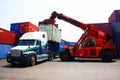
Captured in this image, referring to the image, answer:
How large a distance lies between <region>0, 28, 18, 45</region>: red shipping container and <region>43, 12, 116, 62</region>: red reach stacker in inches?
215

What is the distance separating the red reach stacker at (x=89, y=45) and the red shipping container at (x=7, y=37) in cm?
546

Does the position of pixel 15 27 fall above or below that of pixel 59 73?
above

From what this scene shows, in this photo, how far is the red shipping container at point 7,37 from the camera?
2086 centimetres

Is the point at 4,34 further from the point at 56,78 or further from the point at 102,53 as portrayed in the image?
the point at 56,78

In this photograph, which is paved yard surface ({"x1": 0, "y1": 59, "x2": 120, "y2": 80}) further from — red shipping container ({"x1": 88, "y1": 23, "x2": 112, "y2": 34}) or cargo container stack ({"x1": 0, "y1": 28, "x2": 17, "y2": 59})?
red shipping container ({"x1": 88, "y1": 23, "x2": 112, "y2": 34})

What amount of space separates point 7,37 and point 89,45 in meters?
10.5

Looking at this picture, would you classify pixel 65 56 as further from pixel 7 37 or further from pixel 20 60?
pixel 7 37

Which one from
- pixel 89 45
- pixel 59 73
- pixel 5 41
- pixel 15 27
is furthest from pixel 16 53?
pixel 15 27

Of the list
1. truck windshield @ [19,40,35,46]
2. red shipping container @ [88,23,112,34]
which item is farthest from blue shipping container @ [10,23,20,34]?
red shipping container @ [88,23,112,34]

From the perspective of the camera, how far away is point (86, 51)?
18.6 m

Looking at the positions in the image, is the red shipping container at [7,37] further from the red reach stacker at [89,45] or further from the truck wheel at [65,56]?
the truck wheel at [65,56]

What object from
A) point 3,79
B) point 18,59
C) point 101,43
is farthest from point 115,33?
point 3,79

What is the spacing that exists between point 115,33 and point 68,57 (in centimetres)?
980

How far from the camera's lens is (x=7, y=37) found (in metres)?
22.1
